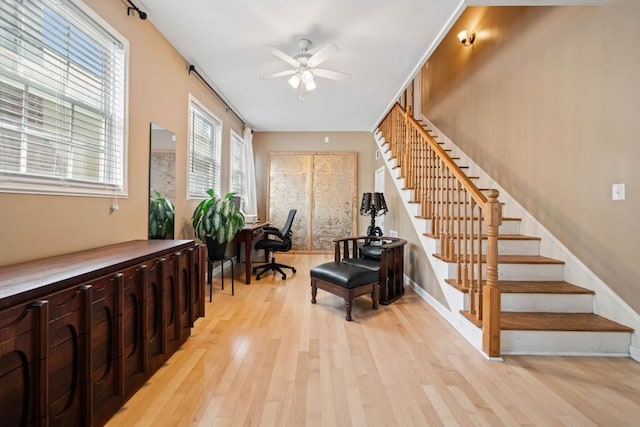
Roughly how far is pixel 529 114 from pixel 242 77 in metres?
3.39

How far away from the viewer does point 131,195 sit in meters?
2.33

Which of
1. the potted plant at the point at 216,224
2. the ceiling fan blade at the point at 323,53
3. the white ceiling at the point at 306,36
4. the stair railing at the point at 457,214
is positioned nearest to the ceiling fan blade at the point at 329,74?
the ceiling fan blade at the point at 323,53

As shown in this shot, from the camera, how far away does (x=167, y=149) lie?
2.89m

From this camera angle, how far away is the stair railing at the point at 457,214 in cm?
206

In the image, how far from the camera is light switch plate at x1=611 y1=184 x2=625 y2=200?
2135 mm

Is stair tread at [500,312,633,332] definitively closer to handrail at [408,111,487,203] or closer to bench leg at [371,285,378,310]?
handrail at [408,111,487,203]

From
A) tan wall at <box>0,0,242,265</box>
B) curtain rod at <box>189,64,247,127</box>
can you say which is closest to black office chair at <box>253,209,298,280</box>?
tan wall at <box>0,0,242,265</box>

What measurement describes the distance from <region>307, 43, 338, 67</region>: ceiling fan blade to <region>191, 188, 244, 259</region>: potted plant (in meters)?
1.82

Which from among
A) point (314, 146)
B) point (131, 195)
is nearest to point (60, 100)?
point (131, 195)

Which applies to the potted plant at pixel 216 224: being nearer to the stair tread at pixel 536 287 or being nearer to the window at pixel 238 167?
the window at pixel 238 167

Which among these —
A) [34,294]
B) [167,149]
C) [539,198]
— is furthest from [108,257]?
[539,198]

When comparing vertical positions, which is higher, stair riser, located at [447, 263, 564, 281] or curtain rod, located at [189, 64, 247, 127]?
curtain rod, located at [189, 64, 247, 127]

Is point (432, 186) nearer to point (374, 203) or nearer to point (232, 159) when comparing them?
point (374, 203)

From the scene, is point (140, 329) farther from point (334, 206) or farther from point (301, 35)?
point (334, 206)
